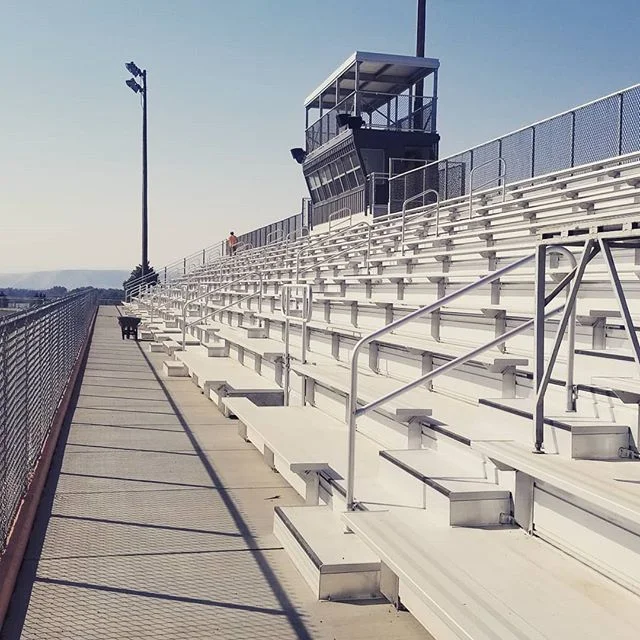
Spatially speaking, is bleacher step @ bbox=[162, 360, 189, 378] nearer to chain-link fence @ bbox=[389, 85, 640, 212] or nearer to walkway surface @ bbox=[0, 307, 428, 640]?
chain-link fence @ bbox=[389, 85, 640, 212]

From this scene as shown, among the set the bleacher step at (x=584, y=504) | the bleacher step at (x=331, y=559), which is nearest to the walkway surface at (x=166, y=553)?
the bleacher step at (x=331, y=559)

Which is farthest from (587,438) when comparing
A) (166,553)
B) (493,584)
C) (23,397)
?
(23,397)

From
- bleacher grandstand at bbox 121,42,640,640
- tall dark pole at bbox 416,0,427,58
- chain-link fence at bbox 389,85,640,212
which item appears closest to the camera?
bleacher grandstand at bbox 121,42,640,640

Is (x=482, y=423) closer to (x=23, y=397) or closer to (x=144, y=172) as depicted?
(x=23, y=397)

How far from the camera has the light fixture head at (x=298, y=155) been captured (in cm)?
2848

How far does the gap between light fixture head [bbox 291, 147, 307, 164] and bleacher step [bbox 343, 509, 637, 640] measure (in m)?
24.9

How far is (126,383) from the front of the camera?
14.6 meters

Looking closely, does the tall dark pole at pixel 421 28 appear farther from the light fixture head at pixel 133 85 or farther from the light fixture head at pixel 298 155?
the light fixture head at pixel 133 85

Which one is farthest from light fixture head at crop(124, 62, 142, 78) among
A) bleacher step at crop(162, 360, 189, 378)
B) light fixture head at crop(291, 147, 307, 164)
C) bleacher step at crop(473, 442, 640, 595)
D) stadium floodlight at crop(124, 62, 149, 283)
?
bleacher step at crop(473, 442, 640, 595)

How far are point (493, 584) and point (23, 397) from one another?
5.01 meters

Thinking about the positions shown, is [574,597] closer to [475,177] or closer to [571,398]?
[571,398]

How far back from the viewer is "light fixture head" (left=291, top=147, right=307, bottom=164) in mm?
28484

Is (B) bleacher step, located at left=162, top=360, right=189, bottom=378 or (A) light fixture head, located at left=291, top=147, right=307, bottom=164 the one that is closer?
(B) bleacher step, located at left=162, top=360, right=189, bottom=378

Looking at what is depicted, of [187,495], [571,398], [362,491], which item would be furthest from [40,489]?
[571,398]
